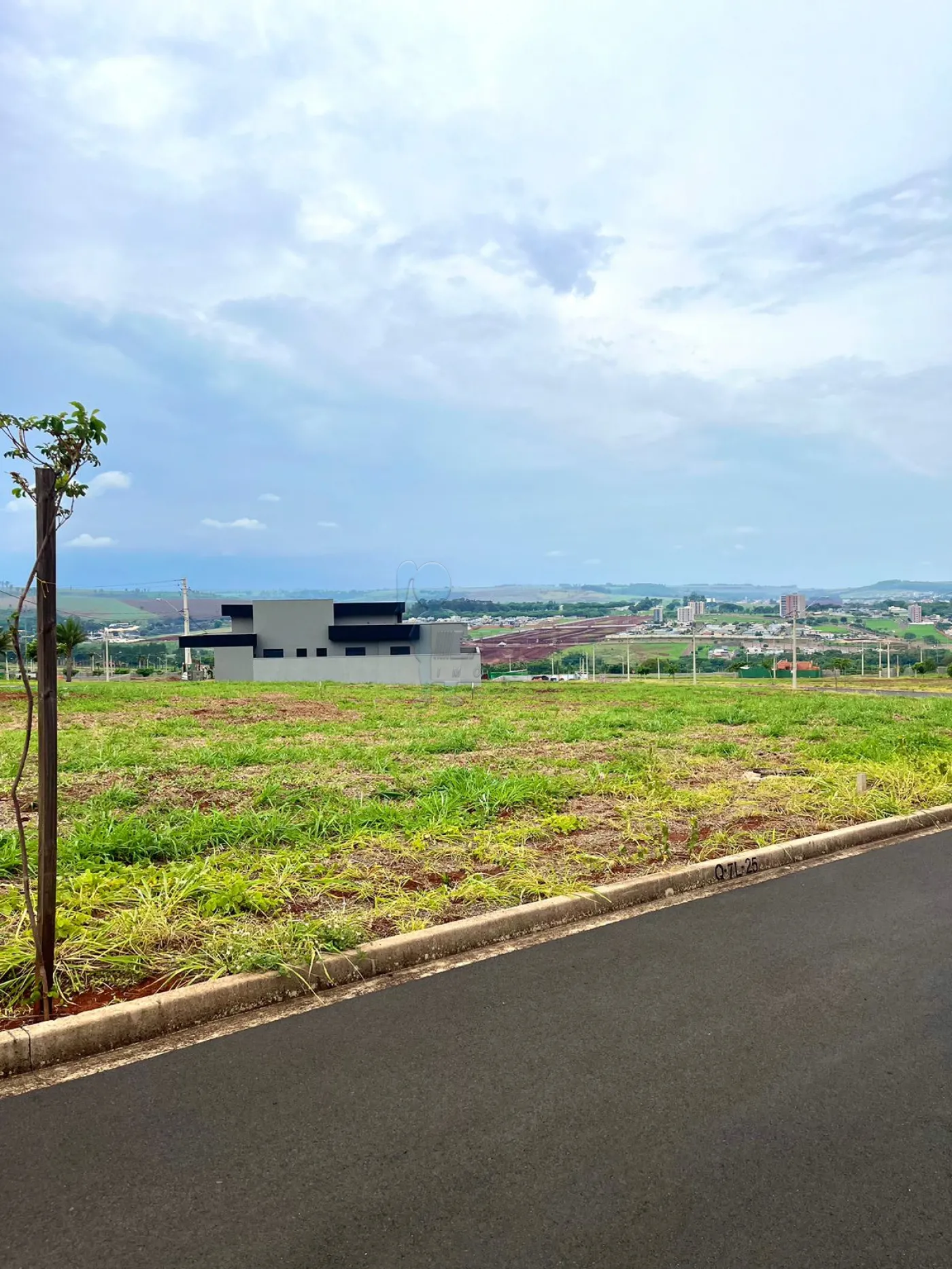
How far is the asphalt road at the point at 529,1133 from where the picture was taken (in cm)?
216

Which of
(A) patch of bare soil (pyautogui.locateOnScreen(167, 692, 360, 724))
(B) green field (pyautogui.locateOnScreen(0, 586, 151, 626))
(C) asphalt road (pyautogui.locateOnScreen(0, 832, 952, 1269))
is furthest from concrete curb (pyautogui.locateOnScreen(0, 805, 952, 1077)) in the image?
(B) green field (pyautogui.locateOnScreen(0, 586, 151, 626))

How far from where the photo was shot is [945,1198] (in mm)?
2305

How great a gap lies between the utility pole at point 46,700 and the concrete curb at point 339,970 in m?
0.26

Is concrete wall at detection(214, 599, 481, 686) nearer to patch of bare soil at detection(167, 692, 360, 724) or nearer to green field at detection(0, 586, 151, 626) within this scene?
green field at detection(0, 586, 151, 626)

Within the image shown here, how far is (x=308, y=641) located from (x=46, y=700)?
43532mm

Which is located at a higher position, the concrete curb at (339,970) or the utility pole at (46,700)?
the utility pole at (46,700)

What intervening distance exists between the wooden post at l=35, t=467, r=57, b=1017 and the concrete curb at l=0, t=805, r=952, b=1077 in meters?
0.26

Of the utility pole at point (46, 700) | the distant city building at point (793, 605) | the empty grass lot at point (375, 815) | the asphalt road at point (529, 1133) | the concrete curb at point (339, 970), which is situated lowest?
the asphalt road at point (529, 1133)

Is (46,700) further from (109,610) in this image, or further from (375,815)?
(109,610)

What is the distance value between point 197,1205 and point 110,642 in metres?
68.3

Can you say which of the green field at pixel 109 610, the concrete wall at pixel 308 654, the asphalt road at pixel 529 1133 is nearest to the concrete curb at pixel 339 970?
the asphalt road at pixel 529 1133

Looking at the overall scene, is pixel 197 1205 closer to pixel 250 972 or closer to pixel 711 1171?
pixel 250 972

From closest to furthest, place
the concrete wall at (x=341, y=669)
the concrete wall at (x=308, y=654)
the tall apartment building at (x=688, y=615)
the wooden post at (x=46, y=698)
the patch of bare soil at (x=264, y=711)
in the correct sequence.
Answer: the wooden post at (x=46, y=698), the patch of bare soil at (x=264, y=711), the concrete wall at (x=341, y=669), the concrete wall at (x=308, y=654), the tall apartment building at (x=688, y=615)

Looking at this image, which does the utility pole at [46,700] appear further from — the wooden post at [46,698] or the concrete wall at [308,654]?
the concrete wall at [308,654]
